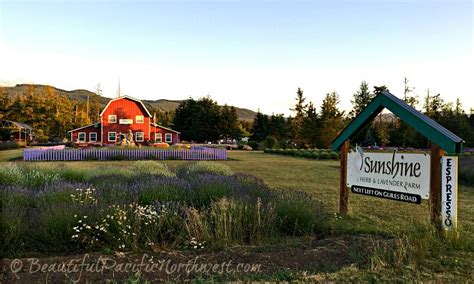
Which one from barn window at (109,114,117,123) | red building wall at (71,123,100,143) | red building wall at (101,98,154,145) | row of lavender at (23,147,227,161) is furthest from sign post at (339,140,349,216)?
red building wall at (71,123,100,143)

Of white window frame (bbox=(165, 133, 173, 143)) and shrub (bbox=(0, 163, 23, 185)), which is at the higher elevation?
white window frame (bbox=(165, 133, 173, 143))

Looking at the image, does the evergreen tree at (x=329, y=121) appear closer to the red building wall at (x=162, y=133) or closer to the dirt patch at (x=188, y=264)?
the red building wall at (x=162, y=133)

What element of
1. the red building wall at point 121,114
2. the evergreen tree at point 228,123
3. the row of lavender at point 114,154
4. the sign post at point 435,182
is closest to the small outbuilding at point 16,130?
the red building wall at point 121,114

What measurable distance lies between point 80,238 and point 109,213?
51cm

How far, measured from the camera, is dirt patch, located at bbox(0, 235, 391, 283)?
12.1 feet

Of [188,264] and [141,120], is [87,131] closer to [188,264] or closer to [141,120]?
[141,120]

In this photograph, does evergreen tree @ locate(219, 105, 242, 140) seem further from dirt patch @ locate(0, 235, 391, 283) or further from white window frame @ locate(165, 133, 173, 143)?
dirt patch @ locate(0, 235, 391, 283)

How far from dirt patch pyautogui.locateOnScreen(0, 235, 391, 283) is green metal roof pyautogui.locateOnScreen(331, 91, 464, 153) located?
72.4 inches

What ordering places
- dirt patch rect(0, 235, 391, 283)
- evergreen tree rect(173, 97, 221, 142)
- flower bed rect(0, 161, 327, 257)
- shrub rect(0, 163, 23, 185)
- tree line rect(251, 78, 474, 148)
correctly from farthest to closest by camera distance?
evergreen tree rect(173, 97, 221, 142) < tree line rect(251, 78, 474, 148) < shrub rect(0, 163, 23, 185) < flower bed rect(0, 161, 327, 257) < dirt patch rect(0, 235, 391, 283)

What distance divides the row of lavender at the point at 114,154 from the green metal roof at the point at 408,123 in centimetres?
2072

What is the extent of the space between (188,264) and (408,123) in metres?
4.43

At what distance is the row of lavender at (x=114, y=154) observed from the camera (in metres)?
25.6

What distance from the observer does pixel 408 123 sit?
636 centimetres

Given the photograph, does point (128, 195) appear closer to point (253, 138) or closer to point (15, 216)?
point (15, 216)
